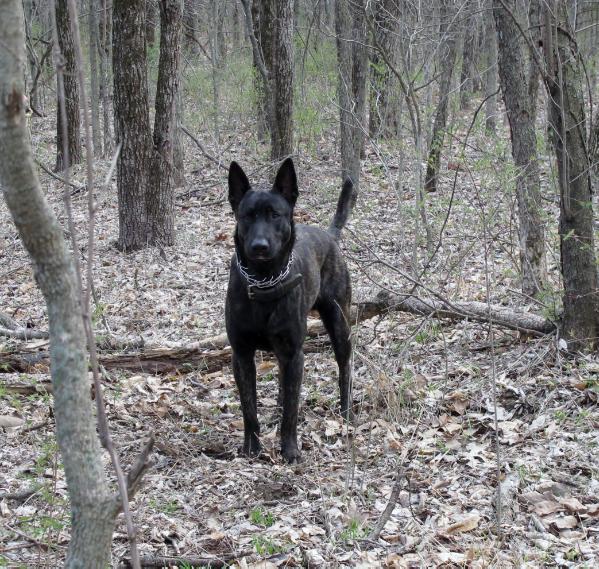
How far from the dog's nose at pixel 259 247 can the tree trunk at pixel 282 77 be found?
7461mm

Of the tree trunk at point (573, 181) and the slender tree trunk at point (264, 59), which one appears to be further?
the slender tree trunk at point (264, 59)

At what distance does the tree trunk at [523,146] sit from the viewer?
6.59 meters

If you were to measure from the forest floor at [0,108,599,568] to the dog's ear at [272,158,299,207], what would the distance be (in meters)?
1.02

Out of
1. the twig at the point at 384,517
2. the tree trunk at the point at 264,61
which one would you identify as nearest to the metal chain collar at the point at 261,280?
the twig at the point at 384,517

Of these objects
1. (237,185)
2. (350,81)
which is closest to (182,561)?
(237,185)

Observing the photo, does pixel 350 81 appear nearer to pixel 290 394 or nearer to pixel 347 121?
pixel 347 121

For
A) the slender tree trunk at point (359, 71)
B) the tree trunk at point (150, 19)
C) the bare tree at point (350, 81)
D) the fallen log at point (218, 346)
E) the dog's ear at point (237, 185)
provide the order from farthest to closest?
the tree trunk at point (150, 19)
the slender tree trunk at point (359, 71)
the bare tree at point (350, 81)
the fallen log at point (218, 346)
the dog's ear at point (237, 185)

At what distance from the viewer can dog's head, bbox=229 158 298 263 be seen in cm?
464

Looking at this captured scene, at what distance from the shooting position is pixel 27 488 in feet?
13.2

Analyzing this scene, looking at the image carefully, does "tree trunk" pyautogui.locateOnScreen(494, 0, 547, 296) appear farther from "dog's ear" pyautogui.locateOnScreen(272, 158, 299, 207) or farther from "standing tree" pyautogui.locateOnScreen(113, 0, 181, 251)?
"standing tree" pyautogui.locateOnScreen(113, 0, 181, 251)

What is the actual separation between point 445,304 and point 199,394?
2204mm

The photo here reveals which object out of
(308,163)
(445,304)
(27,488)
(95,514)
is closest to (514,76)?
(445,304)

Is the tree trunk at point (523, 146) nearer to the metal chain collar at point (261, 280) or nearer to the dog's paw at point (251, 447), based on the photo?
the metal chain collar at point (261, 280)

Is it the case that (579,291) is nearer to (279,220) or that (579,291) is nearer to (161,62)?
(279,220)
